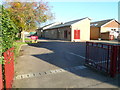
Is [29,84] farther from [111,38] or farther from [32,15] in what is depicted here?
[111,38]

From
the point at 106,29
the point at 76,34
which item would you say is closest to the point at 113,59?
the point at 76,34

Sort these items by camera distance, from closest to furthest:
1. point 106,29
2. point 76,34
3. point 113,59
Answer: point 113,59, point 76,34, point 106,29

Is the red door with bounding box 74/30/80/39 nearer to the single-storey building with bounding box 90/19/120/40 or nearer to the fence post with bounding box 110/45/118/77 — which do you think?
the single-storey building with bounding box 90/19/120/40

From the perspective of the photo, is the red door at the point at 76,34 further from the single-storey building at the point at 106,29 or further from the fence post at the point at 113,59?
the fence post at the point at 113,59

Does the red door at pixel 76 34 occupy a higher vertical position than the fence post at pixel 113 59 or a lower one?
higher

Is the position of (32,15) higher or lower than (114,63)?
higher

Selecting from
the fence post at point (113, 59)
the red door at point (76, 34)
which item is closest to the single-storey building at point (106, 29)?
the red door at point (76, 34)

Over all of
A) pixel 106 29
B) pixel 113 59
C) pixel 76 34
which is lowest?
pixel 113 59

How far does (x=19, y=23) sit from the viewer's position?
15.3m

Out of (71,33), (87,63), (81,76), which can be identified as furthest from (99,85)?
(71,33)

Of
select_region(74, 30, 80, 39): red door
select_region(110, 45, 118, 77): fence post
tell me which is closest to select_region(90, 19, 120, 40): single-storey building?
select_region(74, 30, 80, 39): red door

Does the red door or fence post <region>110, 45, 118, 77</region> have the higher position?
the red door

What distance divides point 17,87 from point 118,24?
28277 mm

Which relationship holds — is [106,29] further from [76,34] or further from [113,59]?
[113,59]
